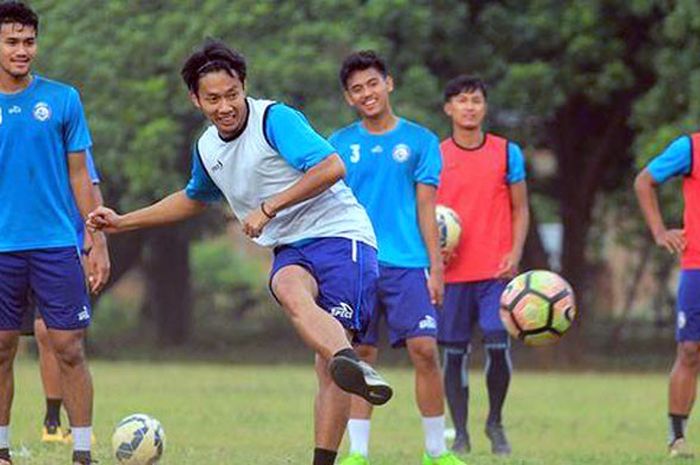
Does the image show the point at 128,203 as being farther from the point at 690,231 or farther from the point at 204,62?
the point at 204,62

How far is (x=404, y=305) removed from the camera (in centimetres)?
1051

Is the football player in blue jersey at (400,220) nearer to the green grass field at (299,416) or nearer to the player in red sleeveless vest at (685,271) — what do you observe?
the green grass field at (299,416)

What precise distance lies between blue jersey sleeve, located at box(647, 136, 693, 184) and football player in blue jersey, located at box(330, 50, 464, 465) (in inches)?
71.5

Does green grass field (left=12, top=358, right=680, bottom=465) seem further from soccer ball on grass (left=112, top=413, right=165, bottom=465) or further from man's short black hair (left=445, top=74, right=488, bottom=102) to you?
man's short black hair (left=445, top=74, right=488, bottom=102)

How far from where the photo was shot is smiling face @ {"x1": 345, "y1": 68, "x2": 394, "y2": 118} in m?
10.4

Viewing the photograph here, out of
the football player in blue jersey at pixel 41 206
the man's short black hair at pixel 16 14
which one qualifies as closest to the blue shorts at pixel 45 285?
the football player in blue jersey at pixel 41 206

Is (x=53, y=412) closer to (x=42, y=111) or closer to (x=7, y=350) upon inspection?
(x=7, y=350)

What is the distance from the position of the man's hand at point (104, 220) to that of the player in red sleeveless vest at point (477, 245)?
3.70m

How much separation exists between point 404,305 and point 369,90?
4.10 feet

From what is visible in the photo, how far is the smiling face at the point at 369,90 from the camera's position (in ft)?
34.1

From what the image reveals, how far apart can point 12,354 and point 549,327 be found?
10.1ft

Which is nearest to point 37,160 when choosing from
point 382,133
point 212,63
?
point 212,63

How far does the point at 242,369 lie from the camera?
84.9ft

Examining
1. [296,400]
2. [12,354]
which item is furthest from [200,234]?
[12,354]
